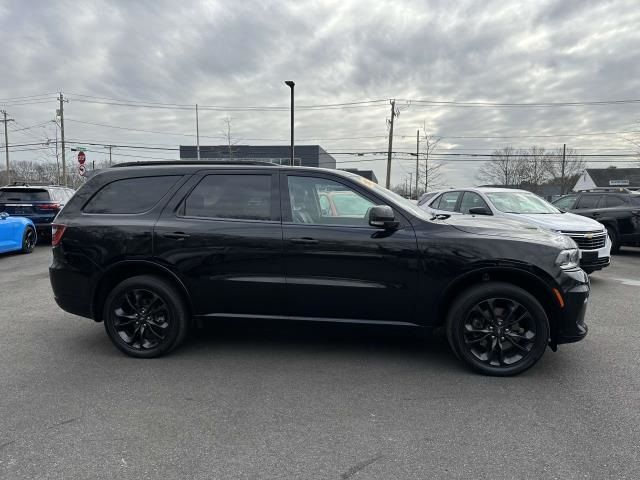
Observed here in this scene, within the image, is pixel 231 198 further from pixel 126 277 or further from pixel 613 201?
pixel 613 201

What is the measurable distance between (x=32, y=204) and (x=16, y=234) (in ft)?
6.64

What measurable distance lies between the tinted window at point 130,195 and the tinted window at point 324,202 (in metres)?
1.20

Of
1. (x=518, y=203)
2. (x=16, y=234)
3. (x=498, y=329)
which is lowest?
(x=498, y=329)

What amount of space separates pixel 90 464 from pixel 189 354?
5.46ft

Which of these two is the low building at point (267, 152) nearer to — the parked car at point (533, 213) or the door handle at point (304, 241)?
the parked car at point (533, 213)

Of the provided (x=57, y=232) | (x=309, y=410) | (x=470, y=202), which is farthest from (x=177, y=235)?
(x=470, y=202)

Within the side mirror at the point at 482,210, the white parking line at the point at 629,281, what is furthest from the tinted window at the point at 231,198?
the white parking line at the point at 629,281

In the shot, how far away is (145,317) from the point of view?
4.04m

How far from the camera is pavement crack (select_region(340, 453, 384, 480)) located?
2389 millimetres

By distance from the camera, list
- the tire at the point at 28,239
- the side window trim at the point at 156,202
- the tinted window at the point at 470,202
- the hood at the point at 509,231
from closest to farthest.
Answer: the hood at the point at 509,231 < the side window trim at the point at 156,202 < the tinted window at the point at 470,202 < the tire at the point at 28,239

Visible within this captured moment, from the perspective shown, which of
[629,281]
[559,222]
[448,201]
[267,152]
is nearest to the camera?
→ [559,222]

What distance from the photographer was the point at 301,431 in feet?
9.27

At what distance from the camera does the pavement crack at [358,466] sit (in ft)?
7.84

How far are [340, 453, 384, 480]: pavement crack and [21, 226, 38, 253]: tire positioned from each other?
1129 cm
